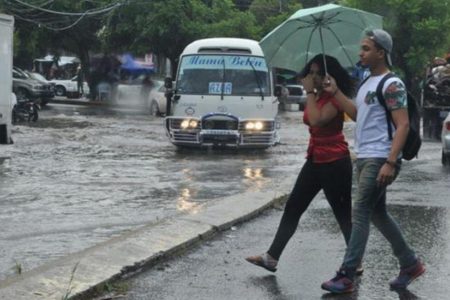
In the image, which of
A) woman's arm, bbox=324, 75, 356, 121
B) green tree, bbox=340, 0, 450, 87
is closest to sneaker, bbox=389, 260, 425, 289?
woman's arm, bbox=324, 75, 356, 121

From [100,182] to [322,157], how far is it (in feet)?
22.8

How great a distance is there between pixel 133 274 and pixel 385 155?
2302mm

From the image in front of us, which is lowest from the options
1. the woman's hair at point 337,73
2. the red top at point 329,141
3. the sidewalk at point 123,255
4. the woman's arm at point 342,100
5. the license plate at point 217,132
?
the sidewalk at point 123,255

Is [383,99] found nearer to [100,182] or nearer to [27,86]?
[100,182]

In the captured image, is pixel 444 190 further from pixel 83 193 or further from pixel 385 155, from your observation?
pixel 385 155

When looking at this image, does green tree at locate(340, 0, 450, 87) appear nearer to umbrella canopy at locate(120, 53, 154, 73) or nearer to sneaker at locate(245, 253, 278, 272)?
umbrella canopy at locate(120, 53, 154, 73)

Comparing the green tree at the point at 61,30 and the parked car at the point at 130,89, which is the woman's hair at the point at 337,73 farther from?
the parked car at the point at 130,89

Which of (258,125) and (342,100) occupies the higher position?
(342,100)

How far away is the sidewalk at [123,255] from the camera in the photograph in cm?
561

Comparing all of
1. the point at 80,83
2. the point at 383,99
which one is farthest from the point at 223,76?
the point at 80,83

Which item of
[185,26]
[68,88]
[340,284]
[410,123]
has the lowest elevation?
[340,284]

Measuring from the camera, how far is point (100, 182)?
12.5m

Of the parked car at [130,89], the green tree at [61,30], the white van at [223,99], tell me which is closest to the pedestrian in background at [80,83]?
the green tree at [61,30]

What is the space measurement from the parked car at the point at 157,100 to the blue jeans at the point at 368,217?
27.9 m
